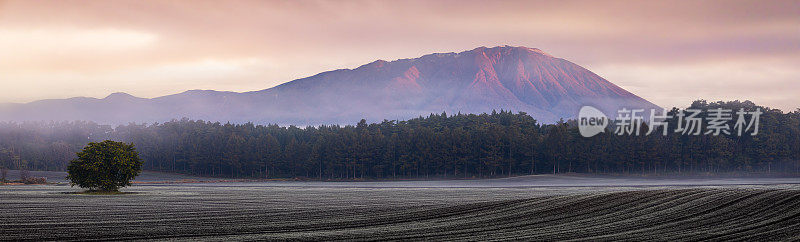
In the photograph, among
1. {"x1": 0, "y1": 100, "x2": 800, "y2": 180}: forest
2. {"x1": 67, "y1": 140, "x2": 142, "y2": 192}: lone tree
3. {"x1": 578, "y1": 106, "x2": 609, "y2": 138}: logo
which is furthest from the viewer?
{"x1": 578, "y1": 106, "x2": 609, "y2": 138}: logo

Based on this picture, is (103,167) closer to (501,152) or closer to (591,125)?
(501,152)

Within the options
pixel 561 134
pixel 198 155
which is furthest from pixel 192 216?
pixel 198 155

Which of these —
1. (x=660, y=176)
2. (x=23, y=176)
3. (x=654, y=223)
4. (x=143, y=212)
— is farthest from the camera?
(x=660, y=176)

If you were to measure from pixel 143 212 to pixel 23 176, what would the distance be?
90828 mm

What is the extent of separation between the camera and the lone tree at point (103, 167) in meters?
62.9

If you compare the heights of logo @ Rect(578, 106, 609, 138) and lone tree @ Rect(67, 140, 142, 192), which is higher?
logo @ Rect(578, 106, 609, 138)

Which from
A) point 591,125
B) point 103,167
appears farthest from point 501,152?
point 103,167

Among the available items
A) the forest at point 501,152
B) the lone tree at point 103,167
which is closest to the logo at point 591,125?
the forest at point 501,152

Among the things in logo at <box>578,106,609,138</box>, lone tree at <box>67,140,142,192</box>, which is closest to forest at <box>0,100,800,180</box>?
logo at <box>578,106,609,138</box>

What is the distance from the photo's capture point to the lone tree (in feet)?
206

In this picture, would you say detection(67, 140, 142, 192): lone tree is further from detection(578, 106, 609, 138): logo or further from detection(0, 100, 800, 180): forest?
detection(578, 106, 609, 138): logo

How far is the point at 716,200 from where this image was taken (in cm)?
3394

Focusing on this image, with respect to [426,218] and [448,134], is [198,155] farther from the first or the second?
[426,218]

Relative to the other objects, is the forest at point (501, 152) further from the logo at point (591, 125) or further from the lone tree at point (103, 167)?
the lone tree at point (103, 167)
